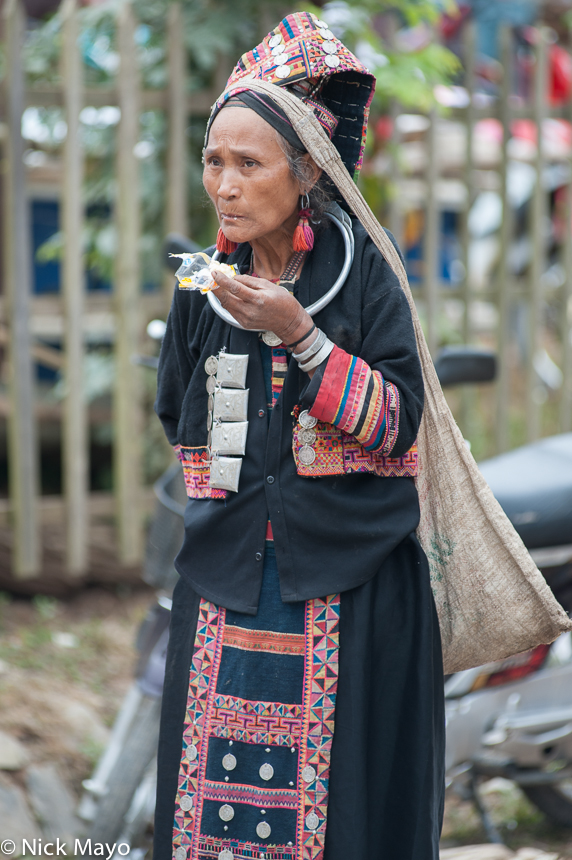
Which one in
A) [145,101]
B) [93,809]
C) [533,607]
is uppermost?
[145,101]

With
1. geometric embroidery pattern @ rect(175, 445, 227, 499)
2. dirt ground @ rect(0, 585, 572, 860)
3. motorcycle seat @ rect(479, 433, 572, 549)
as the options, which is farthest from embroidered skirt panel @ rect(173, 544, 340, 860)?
dirt ground @ rect(0, 585, 572, 860)

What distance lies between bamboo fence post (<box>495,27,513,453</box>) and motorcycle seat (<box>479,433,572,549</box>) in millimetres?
2100

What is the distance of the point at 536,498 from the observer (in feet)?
8.71

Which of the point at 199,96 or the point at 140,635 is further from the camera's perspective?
the point at 199,96

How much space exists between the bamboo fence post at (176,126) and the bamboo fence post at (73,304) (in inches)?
18.3

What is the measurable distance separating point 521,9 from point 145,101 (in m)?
3.64

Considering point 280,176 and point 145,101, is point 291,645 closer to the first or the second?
point 280,176

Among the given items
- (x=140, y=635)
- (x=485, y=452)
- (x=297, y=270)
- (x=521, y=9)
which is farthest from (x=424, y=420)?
(x=521, y=9)

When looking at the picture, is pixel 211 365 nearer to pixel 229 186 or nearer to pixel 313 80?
pixel 229 186

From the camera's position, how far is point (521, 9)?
6.29m

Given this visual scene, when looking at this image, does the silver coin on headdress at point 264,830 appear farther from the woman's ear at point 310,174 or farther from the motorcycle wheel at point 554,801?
the motorcycle wheel at point 554,801

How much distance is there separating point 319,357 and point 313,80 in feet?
1.68

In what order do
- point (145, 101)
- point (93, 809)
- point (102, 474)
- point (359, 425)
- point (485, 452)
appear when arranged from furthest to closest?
1. point (485, 452)
2. point (102, 474)
3. point (145, 101)
4. point (93, 809)
5. point (359, 425)

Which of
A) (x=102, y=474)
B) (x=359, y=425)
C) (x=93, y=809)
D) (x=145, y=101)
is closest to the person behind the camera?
(x=359, y=425)
